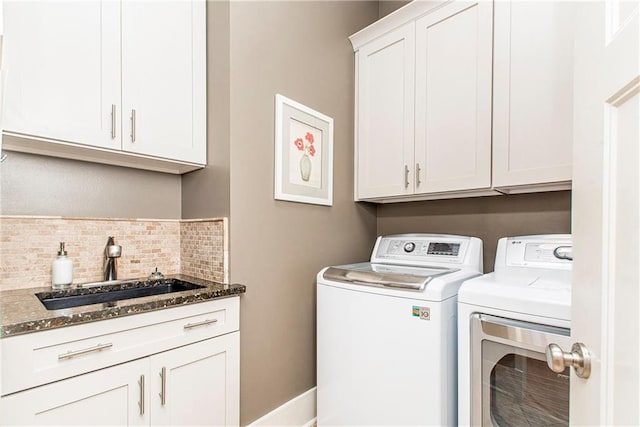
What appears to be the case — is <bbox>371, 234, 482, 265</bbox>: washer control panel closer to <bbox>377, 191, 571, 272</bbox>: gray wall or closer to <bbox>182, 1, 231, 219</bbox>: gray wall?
<bbox>377, 191, 571, 272</bbox>: gray wall

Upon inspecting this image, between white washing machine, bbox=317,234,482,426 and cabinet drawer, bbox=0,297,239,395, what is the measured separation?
565mm

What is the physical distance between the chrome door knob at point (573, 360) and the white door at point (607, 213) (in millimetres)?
15

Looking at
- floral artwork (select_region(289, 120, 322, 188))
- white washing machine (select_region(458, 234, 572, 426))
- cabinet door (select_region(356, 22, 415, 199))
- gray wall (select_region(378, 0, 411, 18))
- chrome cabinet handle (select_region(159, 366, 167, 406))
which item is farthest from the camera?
gray wall (select_region(378, 0, 411, 18))

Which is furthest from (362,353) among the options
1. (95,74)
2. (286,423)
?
(95,74)

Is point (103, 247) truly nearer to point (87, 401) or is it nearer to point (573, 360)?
point (87, 401)

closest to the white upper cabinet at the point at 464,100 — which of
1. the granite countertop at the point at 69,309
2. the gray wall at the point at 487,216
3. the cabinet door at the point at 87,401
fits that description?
the gray wall at the point at 487,216

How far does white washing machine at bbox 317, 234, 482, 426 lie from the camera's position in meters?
1.33

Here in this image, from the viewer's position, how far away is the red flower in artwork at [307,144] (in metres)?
1.85

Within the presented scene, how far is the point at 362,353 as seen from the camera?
154 centimetres

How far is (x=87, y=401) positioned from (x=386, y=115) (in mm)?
1976

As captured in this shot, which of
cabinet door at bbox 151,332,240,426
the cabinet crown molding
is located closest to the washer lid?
cabinet door at bbox 151,332,240,426

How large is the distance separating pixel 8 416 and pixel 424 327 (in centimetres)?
139

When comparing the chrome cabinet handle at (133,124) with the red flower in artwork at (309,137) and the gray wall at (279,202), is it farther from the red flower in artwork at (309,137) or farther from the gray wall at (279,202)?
the red flower in artwork at (309,137)

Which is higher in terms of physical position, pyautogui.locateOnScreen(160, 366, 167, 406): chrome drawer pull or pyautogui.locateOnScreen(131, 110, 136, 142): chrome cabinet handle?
pyautogui.locateOnScreen(131, 110, 136, 142): chrome cabinet handle
